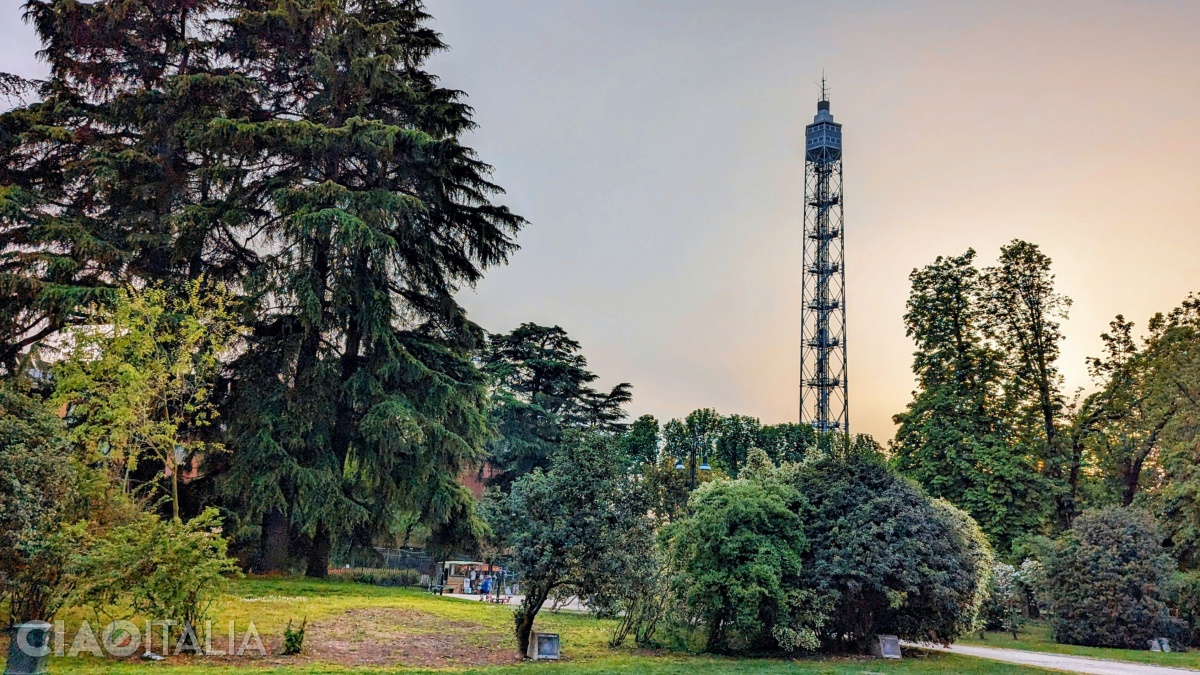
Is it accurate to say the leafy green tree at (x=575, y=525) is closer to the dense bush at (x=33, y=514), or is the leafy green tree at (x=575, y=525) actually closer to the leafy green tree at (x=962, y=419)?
the dense bush at (x=33, y=514)

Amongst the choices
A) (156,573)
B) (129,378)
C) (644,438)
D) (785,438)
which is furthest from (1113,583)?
(644,438)

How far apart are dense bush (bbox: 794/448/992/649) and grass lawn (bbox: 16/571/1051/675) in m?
0.88

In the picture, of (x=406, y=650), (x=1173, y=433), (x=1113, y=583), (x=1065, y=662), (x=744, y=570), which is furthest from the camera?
(x=1173, y=433)

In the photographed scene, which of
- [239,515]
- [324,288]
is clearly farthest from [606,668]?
[324,288]

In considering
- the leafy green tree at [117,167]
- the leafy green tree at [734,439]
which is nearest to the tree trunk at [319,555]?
the leafy green tree at [117,167]

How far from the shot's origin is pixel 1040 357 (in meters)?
29.3

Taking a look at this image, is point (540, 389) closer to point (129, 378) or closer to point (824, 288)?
point (824, 288)

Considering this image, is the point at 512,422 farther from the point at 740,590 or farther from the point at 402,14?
the point at 740,590

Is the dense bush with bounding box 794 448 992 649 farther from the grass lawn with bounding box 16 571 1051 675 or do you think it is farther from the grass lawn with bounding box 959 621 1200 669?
the grass lawn with bounding box 959 621 1200 669

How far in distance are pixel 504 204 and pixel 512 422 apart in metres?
15.4

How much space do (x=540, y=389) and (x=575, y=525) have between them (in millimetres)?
27997

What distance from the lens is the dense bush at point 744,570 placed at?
14062 mm

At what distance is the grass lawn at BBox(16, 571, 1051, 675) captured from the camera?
10.0 m

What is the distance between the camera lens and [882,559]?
14789 mm
